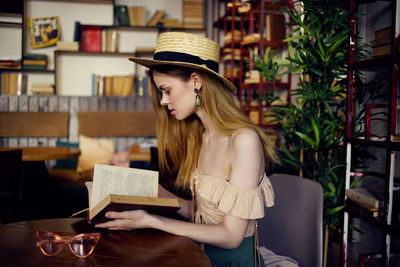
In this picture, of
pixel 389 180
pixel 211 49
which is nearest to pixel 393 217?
pixel 389 180

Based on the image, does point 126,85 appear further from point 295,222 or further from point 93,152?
point 295,222

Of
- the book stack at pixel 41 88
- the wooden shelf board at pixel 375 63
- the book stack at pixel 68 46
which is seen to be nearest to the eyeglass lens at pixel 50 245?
the wooden shelf board at pixel 375 63

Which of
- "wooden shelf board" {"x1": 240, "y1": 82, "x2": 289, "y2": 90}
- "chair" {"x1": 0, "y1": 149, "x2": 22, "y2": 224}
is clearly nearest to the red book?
"wooden shelf board" {"x1": 240, "y1": 82, "x2": 289, "y2": 90}

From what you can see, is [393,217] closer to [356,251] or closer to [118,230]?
[356,251]

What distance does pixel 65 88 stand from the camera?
5.80 meters

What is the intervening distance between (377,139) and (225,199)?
3.76 feet

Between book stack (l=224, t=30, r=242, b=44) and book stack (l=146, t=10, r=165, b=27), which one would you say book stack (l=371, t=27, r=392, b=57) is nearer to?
book stack (l=224, t=30, r=242, b=44)

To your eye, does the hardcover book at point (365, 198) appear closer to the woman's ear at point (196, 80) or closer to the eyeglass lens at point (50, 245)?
the woman's ear at point (196, 80)

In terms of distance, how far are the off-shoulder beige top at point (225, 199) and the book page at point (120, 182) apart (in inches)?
8.4

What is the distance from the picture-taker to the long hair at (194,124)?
1338mm

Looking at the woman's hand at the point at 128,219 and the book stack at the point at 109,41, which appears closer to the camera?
the woman's hand at the point at 128,219

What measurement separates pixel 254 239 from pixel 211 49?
714 millimetres

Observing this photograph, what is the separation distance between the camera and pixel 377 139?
1945 millimetres

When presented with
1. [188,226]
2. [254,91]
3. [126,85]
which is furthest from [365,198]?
[254,91]
